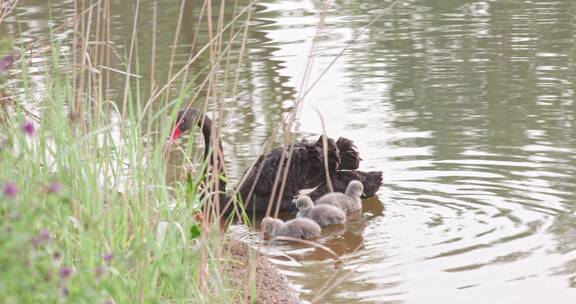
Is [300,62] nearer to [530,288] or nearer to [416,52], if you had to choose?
[416,52]

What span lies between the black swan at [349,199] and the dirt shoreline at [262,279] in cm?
109

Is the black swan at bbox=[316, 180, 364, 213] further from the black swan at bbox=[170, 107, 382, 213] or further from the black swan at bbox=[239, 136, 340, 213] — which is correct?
the black swan at bbox=[239, 136, 340, 213]

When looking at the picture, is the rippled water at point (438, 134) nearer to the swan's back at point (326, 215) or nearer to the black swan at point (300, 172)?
the swan's back at point (326, 215)

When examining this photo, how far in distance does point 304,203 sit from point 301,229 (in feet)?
1.53

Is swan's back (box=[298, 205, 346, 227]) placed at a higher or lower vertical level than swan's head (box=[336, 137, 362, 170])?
lower

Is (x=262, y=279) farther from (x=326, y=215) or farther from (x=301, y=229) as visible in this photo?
(x=326, y=215)

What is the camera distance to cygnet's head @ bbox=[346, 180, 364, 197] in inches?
248

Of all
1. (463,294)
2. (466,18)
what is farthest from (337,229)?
(466,18)

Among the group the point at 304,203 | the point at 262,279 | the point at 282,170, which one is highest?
the point at 262,279

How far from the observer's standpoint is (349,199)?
20.9 feet

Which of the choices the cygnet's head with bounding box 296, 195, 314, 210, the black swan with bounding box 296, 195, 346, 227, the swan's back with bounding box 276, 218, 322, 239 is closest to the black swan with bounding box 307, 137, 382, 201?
the cygnet's head with bounding box 296, 195, 314, 210

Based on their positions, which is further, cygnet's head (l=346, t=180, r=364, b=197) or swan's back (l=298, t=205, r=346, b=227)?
cygnet's head (l=346, t=180, r=364, b=197)

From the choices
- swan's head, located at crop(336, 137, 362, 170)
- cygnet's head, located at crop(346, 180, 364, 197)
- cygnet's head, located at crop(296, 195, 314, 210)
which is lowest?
cygnet's head, located at crop(296, 195, 314, 210)

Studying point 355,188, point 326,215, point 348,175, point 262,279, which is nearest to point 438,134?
point 348,175
